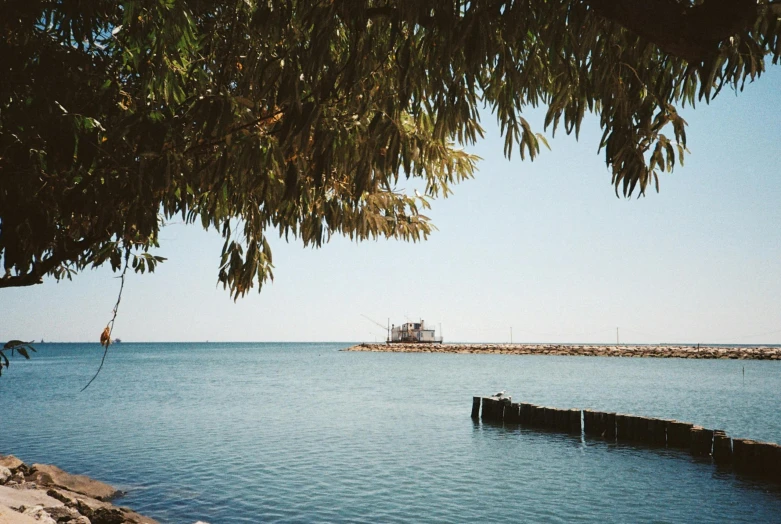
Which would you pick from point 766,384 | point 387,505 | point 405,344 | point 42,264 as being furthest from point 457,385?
point 405,344

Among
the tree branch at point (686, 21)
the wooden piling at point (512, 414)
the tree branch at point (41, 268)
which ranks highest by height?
the tree branch at point (686, 21)

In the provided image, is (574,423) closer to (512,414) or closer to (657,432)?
(512,414)

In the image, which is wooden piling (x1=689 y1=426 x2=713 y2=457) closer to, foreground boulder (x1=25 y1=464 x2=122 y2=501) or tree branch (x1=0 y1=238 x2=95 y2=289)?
foreground boulder (x1=25 y1=464 x2=122 y2=501)

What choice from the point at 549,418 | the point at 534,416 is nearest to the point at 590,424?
the point at 549,418

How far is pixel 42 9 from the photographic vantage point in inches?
175

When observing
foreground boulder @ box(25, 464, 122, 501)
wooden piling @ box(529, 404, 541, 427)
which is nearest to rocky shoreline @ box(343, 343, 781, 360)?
wooden piling @ box(529, 404, 541, 427)

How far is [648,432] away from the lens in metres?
21.1

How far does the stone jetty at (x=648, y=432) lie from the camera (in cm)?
1661

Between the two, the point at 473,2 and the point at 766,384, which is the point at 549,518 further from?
the point at 766,384

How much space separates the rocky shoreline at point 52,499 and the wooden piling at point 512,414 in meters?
16.2

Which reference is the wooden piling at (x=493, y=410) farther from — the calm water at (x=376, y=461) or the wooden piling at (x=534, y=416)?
the wooden piling at (x=534, y=416)

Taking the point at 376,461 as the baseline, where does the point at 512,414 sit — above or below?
above

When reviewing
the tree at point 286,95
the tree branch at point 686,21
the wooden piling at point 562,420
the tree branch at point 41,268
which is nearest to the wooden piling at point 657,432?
the wooden piling at point 562,420

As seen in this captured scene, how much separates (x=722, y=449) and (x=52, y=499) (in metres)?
17.4
